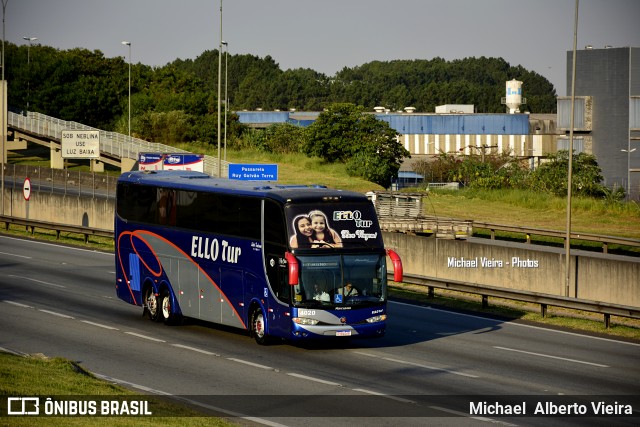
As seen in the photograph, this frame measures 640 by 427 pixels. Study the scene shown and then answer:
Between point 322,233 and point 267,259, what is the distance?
1452 millimetres

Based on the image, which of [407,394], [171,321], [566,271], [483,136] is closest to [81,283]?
[171,321]

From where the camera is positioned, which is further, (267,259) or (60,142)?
(60,142)

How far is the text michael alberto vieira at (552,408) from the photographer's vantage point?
55.9 feet

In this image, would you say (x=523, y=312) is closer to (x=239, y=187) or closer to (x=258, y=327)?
(x=258, y=327)

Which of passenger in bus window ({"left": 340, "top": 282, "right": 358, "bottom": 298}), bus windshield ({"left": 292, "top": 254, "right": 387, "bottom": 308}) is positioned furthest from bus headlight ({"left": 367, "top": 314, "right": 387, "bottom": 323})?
passenger in bus window ({"left": 340, "top": 282, "right": 358, "bottom": 298})

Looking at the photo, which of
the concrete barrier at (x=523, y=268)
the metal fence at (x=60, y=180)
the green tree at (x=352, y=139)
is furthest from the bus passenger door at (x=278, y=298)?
the green tree at (x=352, y=139)

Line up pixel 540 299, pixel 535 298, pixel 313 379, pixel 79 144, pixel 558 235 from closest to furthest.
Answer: pixel 313 379
pixel 540 299
pixel 535 298
pixel 558 235
pixel 79 144

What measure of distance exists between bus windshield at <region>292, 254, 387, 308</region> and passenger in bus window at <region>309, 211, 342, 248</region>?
298 mm

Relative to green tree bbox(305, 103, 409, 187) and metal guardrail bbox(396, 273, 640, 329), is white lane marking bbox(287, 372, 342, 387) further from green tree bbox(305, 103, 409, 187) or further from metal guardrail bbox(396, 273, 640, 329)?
green tree bbox(305, 103, 409, 187)

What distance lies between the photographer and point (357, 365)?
70.1 ft

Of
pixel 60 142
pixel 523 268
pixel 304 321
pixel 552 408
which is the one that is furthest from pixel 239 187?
pixel 60 142

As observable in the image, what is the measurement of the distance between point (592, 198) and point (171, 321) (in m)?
44.0

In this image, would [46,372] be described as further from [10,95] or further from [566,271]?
[10,95]

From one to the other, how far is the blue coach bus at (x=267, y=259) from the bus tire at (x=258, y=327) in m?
0.02
